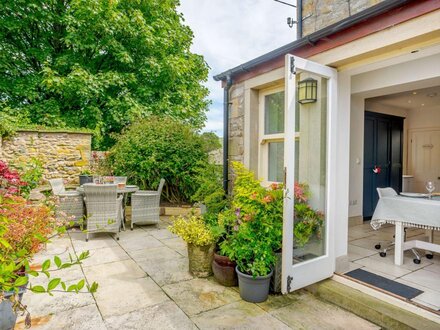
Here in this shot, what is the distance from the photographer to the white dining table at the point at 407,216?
125 inches

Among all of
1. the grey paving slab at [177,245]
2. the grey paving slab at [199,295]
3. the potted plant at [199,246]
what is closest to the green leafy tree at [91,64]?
the grey paving slab at [177,245]

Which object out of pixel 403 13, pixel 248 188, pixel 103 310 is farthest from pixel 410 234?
pixel 103 310

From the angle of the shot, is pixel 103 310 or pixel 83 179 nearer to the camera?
pixel 103 310

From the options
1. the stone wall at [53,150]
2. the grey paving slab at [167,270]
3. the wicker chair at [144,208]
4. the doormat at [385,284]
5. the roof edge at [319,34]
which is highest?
the roof edge at [319,34]

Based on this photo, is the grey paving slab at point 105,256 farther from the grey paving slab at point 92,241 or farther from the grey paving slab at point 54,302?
the grey paving slab at point 54,302

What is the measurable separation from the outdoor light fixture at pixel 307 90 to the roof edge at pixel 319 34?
43 cm

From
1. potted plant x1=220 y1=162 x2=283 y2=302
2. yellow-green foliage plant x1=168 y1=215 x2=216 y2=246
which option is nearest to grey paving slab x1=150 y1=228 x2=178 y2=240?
yellow-green foliage plant x1=168 y1=215 x2=216 y2=246

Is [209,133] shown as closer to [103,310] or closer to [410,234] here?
[410,234]

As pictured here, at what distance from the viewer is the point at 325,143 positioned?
9.49 feet

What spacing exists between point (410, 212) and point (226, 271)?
2.31m

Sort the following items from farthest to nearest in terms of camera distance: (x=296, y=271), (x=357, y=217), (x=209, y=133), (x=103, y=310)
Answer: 1. (x=209, y=133)
2. (x=357, y=217)
3. (x=296, y=271)
4. (x=103, y=310)

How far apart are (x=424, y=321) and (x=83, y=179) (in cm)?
661

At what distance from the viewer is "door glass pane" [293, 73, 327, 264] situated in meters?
2.84

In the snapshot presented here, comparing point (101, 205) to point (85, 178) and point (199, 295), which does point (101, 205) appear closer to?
point (199, 295)
